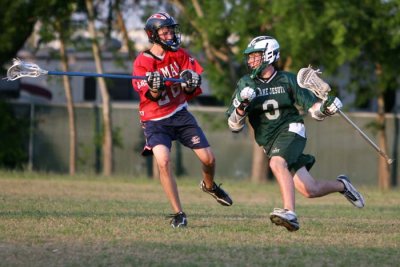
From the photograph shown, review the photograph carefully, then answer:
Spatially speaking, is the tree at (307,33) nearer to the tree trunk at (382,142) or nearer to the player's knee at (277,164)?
the tree trunk at (382,142)

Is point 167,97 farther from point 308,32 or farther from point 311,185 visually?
point 308,32

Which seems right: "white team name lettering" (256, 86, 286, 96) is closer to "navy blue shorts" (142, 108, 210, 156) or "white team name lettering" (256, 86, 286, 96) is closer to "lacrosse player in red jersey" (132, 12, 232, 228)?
"lacrosse player in red jersey" (132, 12, 232, 228)

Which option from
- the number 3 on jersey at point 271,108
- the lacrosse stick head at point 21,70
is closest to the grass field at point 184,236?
the number 3 on jersey at point 271,108

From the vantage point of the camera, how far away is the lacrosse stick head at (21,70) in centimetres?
1147

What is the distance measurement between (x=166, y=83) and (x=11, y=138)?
20.7 m

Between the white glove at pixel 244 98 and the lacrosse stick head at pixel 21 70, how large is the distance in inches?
86.4

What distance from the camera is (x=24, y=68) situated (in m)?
11.6

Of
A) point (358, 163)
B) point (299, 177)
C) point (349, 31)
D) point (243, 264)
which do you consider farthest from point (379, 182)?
point (243, 264)

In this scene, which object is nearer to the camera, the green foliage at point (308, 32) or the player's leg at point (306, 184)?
the player's leg at point (306, 184)

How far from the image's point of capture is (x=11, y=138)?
31312 millimetres

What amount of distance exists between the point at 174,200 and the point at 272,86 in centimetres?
155

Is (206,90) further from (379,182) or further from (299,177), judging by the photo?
(299,177)

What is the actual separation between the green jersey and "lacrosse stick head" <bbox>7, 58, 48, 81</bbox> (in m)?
2.19

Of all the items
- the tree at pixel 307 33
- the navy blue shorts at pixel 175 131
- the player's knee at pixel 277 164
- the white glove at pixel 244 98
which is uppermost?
the tree at pixel 307 33
